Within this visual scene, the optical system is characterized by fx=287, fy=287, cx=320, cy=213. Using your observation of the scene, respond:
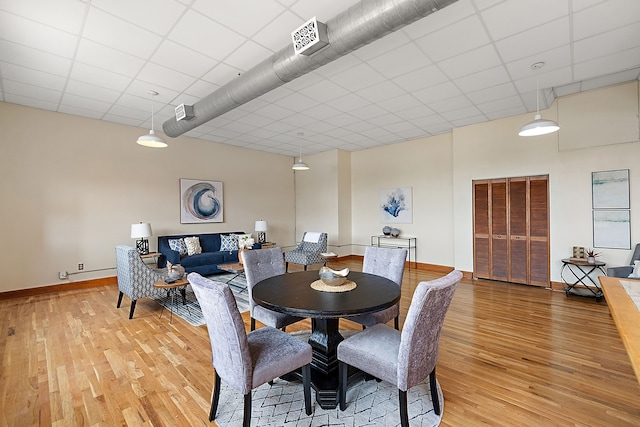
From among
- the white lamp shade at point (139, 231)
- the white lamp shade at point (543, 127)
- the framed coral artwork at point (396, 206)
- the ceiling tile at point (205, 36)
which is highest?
the ceiling tile at point (205, 36)

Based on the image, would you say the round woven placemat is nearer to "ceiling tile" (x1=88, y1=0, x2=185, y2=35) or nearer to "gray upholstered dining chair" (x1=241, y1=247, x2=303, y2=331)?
"gray upholstered dining chair" (x1=241, y1=247, x2=303, y2=331)

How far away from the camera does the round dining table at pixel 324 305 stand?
1802 mm

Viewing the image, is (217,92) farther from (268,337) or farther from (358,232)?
(358,232)

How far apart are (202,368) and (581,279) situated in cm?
537

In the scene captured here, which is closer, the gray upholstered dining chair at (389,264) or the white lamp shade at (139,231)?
the gray upholstered dining chair at (389,264)

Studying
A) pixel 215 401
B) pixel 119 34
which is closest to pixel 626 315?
pixel 215 401

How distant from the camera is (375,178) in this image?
7.59 metres

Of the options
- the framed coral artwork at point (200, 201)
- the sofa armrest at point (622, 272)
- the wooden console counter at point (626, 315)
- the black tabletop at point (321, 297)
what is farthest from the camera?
the framed coral artwork at point (200, 201)

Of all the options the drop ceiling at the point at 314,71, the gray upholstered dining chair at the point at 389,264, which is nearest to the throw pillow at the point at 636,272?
the drop ceiling at the point at 314,71

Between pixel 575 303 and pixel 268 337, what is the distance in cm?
452

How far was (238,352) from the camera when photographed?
1618 millimetres

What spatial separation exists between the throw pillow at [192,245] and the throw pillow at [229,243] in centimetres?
50

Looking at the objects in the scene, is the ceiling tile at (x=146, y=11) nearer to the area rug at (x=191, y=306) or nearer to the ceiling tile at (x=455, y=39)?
the ceiling tile at (x=455, y=39)

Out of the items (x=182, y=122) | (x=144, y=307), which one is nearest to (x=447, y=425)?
(x=144, y=307)
